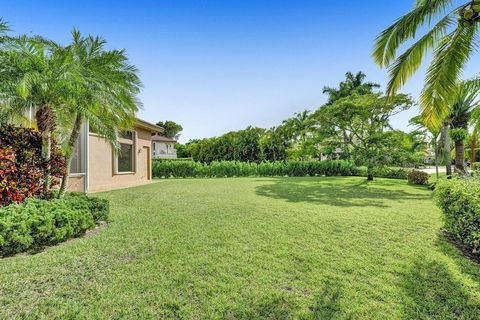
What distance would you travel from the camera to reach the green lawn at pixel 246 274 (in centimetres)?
272

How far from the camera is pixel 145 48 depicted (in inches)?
408

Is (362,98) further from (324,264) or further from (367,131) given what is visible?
(324,264)

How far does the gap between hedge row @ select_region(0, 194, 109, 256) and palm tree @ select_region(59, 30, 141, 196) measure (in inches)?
68.9

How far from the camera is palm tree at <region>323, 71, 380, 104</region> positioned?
29.7 meters

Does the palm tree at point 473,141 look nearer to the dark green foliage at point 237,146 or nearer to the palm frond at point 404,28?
the palm frond at point 404,28

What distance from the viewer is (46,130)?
625 centimetres

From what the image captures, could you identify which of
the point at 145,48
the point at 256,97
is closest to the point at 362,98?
the point at 256,97

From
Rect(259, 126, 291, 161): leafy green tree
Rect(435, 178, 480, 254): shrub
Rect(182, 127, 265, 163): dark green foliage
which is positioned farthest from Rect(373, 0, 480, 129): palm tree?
Rect(182, 127, 265, 163): dark green foliage

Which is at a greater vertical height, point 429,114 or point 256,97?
point 256,97

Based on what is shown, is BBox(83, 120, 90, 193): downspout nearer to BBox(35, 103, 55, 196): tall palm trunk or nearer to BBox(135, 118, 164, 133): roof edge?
BBox(135, 118, 164, 133): roof edge

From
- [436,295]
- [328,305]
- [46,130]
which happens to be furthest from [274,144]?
[328,305]

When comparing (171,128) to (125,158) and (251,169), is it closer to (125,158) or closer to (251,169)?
(251,169)

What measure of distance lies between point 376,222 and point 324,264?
11.4 ft

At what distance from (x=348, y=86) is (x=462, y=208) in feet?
96.0
